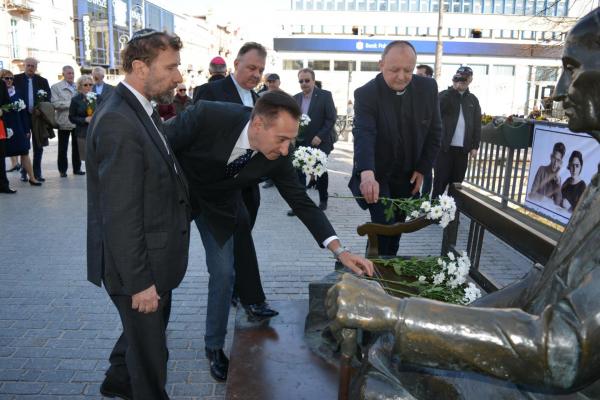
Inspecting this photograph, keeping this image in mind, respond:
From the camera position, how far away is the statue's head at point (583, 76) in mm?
1353

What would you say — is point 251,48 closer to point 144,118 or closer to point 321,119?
point 144,118

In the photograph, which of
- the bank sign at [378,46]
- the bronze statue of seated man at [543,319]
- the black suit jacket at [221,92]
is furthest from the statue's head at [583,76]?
the bank sign at [378,46]

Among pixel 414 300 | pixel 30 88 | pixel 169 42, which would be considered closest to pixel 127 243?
pixel 169 42

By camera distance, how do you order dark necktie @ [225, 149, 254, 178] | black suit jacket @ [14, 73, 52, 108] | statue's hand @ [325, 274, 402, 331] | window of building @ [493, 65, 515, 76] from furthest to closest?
window of building @ [493, 65, 515, 76] → black suit jacket @ [14, 73, 52, 108] → dark necktie @ [225, 149, 254, 178] → statue's hand @ [325, 274, 402, 331]

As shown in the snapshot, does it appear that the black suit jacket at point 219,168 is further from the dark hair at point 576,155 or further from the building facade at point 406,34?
the building facade at point 406,34

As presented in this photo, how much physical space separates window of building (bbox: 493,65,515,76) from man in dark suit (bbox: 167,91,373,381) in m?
54.9

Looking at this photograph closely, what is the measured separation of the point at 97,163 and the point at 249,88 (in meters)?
2.66

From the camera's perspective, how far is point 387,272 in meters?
3.37

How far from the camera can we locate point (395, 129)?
4.11m

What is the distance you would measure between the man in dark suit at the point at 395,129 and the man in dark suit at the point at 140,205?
1772 mm

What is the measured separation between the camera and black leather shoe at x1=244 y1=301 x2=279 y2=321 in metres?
3.59

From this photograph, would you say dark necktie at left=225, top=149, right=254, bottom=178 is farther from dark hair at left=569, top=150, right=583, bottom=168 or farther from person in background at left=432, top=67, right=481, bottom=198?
person in background at left=432, top=67, right=481, bottom=198

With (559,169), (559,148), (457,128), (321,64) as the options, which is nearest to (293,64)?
(321,64)

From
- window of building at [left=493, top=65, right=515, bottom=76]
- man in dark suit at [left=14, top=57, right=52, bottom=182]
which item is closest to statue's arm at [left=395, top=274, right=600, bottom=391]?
man in dark suit at [left=14, top=57, right=52, bottom=182]
